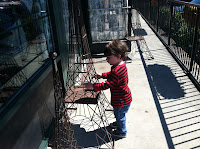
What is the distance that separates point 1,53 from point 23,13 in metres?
0.83

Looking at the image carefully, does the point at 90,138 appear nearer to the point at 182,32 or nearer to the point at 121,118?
the point at 121,118

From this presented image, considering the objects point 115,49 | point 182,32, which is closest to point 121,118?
point 115,49

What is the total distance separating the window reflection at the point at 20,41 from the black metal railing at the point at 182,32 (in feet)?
11.4

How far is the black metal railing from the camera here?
5.22 m

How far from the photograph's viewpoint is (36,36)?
3.36m

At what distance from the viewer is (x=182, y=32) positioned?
25.3 ft

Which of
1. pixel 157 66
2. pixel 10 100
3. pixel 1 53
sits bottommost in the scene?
pixel 157 66

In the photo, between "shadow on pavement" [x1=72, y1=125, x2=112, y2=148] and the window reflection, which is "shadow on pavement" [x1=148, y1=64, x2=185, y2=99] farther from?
the window reflection

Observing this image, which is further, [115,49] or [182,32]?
[182,32]

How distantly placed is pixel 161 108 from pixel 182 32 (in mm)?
4467

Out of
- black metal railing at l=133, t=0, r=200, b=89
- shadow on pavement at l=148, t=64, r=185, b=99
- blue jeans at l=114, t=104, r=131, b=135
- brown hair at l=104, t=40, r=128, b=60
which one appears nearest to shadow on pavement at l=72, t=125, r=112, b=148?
blue jeans at l=114, t=104, r=131, b=135

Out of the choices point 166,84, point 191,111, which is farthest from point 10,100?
point 166,84

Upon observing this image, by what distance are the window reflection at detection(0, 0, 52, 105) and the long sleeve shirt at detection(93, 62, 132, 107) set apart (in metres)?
1.05

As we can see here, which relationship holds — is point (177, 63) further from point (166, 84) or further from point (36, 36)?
point (36, 36)
